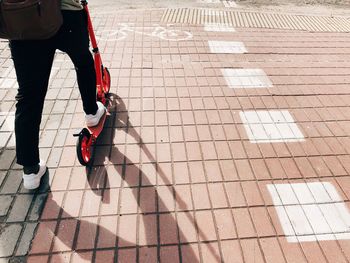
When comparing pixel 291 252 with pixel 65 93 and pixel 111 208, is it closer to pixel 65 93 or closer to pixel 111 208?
pixel 111 208

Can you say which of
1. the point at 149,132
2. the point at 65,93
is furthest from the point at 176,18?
the point at 149,132

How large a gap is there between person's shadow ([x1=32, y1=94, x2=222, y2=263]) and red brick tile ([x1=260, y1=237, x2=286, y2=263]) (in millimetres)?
408

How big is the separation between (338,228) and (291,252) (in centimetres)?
55

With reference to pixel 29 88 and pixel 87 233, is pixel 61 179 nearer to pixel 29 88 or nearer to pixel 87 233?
pixel 87 233

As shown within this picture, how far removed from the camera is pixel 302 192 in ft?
10.1

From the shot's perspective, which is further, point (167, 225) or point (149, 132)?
point (149, 132)

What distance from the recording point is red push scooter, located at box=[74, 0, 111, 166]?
310cm

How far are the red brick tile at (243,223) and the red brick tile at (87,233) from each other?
1252 mm

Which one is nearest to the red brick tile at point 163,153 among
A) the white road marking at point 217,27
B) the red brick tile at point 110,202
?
the red brick tile at point 110,202

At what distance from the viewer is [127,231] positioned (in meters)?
2.66

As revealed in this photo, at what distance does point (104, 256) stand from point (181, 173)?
3.70ft

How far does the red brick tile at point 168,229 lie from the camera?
2602mm

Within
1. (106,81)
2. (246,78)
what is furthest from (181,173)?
(246,78)

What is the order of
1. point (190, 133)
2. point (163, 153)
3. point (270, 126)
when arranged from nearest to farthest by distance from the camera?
1. point (163, 153)
2. point (190, 133)
3. point (270, 126)
